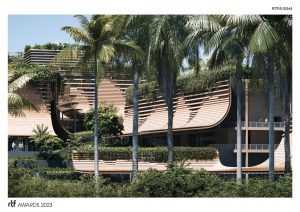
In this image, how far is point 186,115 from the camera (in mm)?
55625

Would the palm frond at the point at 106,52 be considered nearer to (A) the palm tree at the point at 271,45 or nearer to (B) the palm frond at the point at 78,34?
→ (B) the palm frond at the point at 78,34

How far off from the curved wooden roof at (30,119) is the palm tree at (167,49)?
22.2 meters

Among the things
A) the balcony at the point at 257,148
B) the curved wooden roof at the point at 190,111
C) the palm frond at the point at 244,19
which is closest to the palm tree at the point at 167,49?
the palm frond at the point at 244,19

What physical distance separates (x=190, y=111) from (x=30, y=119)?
13091 mm

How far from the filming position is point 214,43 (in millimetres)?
30406

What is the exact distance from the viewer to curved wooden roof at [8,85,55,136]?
54656 millimetres

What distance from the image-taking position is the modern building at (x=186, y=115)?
5194cm

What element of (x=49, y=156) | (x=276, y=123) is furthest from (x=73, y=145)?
(x=276, y=123)

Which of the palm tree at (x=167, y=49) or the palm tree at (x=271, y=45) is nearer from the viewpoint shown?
the palm tree at (x=271, y=45)

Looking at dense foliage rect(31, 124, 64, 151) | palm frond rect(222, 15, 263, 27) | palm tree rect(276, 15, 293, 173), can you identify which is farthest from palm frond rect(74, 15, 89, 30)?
dense foliage rect(31, 124, 64, 151)

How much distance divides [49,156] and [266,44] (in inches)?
903
